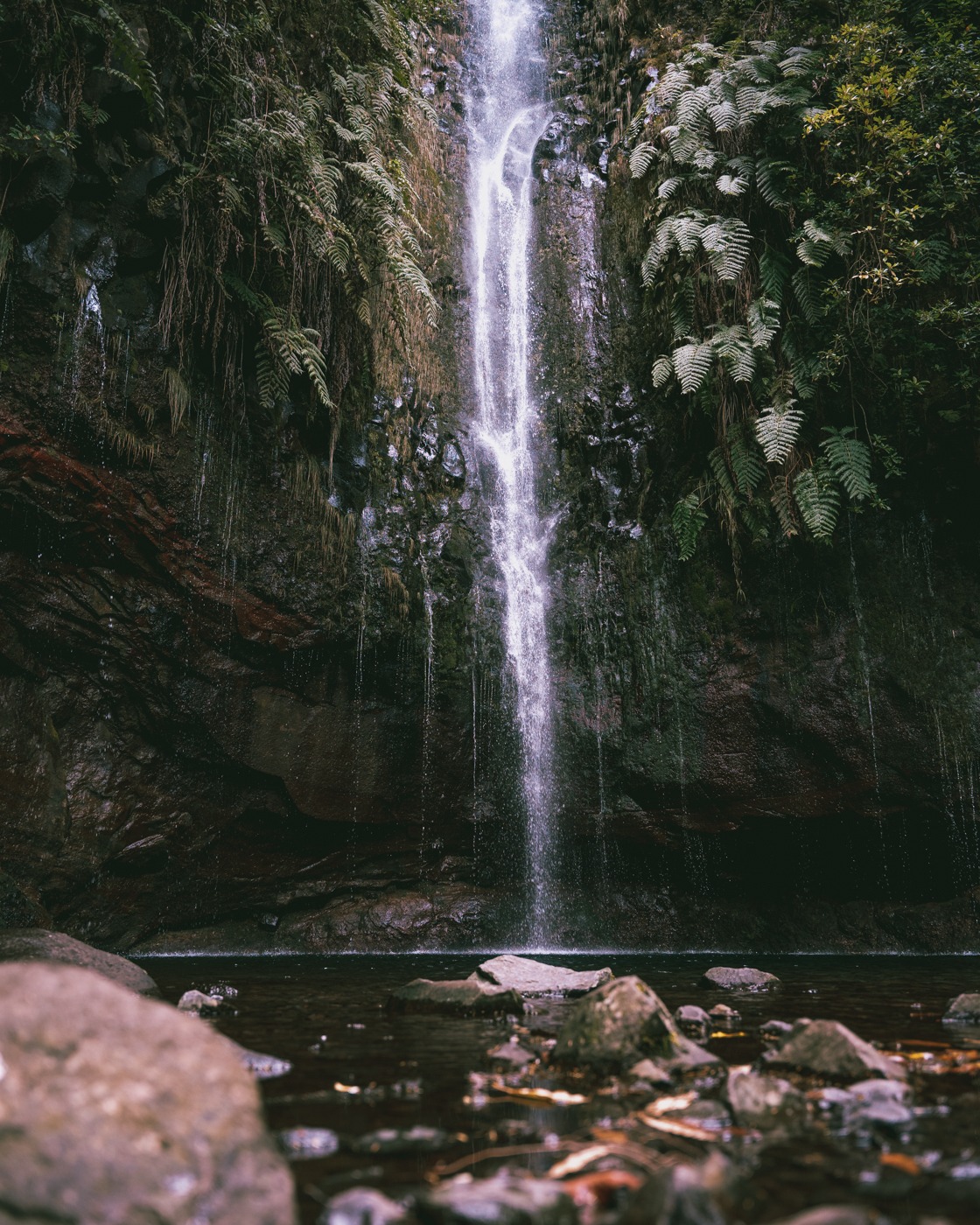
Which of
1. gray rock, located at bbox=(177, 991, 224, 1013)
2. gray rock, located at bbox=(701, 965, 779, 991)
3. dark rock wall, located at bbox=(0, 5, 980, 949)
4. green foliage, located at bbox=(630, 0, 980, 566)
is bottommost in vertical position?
gray rock, located at bbox=(701, 965, 779, 991)

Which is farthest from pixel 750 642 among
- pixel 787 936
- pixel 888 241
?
pixel 888 241

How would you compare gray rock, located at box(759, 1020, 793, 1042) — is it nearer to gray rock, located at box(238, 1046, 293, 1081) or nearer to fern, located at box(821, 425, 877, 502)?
gray rock, located at box(238, 1046, 293, 1081)

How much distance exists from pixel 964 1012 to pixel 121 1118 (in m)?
4.13

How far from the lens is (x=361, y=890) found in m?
8.43

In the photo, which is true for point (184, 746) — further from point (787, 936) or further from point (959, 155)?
point (959, 155)

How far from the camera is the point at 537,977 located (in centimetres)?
506

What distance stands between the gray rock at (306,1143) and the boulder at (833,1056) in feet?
5.66

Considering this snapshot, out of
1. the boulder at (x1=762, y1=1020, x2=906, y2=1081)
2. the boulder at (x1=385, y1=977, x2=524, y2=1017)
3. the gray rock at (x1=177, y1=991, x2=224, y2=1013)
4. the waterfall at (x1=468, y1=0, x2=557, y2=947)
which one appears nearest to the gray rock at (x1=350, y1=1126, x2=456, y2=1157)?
the boulder at (x1=762, y1=1020, x2=906, y2=1081)

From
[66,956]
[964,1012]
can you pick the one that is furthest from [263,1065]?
[964,1012]

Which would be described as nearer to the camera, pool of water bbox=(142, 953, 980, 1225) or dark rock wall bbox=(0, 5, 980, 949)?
pool of water bbox=(142, 953, 980, 1225)

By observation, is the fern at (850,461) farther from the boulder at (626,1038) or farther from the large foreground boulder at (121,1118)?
the large foreground boulder at (121,1118)

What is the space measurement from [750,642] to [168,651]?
580cm

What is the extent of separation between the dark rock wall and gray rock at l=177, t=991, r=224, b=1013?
3.45 m

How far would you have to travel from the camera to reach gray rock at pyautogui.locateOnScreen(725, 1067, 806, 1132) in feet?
7.95
